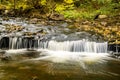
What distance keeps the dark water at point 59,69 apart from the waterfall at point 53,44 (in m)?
1.58

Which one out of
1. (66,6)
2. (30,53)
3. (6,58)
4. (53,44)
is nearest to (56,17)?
(66,6)

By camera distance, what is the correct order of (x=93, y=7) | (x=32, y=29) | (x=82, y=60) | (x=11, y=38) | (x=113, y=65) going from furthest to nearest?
(x=93, y=7) → (x=32, y=29) → (x=11, y=38) → (x=82, y=60) → (x=113, y=65)

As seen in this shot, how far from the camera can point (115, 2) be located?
19438 millimetres

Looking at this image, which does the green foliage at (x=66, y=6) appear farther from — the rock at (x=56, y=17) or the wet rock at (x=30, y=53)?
the wet rock at (x=30, y=53)

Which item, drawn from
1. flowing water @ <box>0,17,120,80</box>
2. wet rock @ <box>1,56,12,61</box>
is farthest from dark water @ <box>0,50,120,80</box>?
wet rock @ <box>1,56,12,61</box>

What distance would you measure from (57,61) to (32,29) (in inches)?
190

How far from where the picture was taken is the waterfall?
467 inches

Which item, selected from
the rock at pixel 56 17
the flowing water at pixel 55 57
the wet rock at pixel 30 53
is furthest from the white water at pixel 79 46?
the rock at pixel 56 17

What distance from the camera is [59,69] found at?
8523 mm

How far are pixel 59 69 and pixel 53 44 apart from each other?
3.72 meters

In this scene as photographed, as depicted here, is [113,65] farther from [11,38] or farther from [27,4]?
[27,4]

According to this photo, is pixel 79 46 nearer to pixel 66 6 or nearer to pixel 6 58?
pixel 6 58

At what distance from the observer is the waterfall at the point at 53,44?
38.9 ft

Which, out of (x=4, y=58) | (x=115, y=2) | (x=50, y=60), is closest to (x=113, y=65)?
(x=50, y=60)
